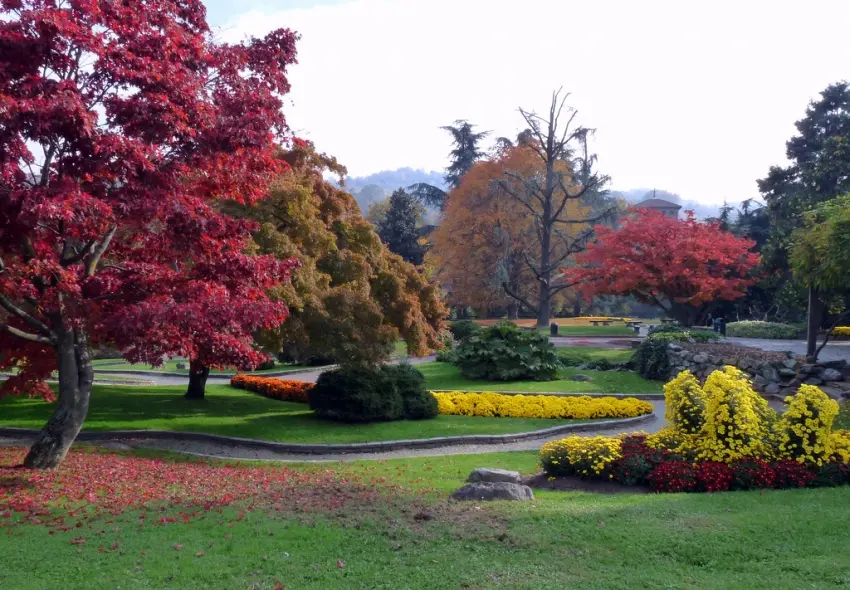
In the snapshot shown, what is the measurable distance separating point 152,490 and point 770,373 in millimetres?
13268

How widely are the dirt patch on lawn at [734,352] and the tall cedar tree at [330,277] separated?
7.61 metres

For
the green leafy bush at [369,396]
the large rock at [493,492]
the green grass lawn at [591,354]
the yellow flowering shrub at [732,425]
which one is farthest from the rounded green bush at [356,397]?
the green grass lawn at [591,354]

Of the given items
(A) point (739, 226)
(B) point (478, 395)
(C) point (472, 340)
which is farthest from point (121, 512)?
(A) point (739, 226)

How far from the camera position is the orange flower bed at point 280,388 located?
1886 centimetres

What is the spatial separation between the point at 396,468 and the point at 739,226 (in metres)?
42.3

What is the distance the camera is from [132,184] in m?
8.74

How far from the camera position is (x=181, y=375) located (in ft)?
84.9

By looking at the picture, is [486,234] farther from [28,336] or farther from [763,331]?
[28,336]

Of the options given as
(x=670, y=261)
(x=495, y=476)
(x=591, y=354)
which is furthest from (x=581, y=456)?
(x=670, y=261)

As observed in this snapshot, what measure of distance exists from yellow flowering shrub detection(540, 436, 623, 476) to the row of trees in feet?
13.1

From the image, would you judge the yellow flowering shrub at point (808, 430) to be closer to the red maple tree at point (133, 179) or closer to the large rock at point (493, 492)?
the large rock at point (493, 492)

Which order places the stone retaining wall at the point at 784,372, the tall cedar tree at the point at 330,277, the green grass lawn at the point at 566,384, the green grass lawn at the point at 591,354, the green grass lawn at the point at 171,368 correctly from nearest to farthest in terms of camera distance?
the tall cedar tree at the point at 330,277
the stone retaining wall at the point at 784,372
the green grass lawn at the point at 566,384
the green grass lawn at the point at 591,354
the green grass lawn at the point at 171,368

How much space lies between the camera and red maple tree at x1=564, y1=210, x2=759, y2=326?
28625 mm

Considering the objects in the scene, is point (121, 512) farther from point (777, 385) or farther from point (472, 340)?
point (472, 340)
